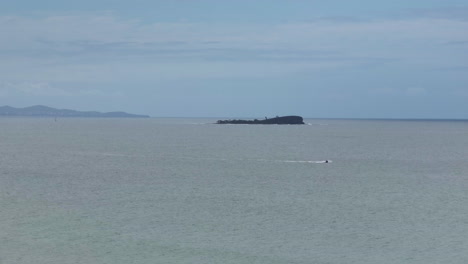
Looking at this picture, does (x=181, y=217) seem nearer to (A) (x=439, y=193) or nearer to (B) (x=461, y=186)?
(A) (x=439, y=193)

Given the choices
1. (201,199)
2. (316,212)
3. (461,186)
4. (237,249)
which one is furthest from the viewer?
(461,186)

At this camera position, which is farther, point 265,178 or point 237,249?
point 265,178

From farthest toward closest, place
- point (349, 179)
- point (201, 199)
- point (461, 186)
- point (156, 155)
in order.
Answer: point (156, 155), point (349, 179), point (461, 186), point (201, 199)

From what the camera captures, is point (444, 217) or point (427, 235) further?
point (444, 217)

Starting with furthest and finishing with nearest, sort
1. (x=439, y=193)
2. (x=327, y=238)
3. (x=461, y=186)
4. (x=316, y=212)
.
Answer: (x=461, y=186)
(x=439, y=193)
(x=316, y=212)
(x=327, y=238)

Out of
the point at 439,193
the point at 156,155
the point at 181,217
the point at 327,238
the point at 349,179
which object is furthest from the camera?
the point at 156,155

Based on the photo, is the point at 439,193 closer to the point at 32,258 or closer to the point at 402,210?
the point at 402,210

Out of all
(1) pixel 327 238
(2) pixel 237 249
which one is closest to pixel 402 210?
(1) pixel 327 238

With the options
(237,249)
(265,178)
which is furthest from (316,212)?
(265,178)
